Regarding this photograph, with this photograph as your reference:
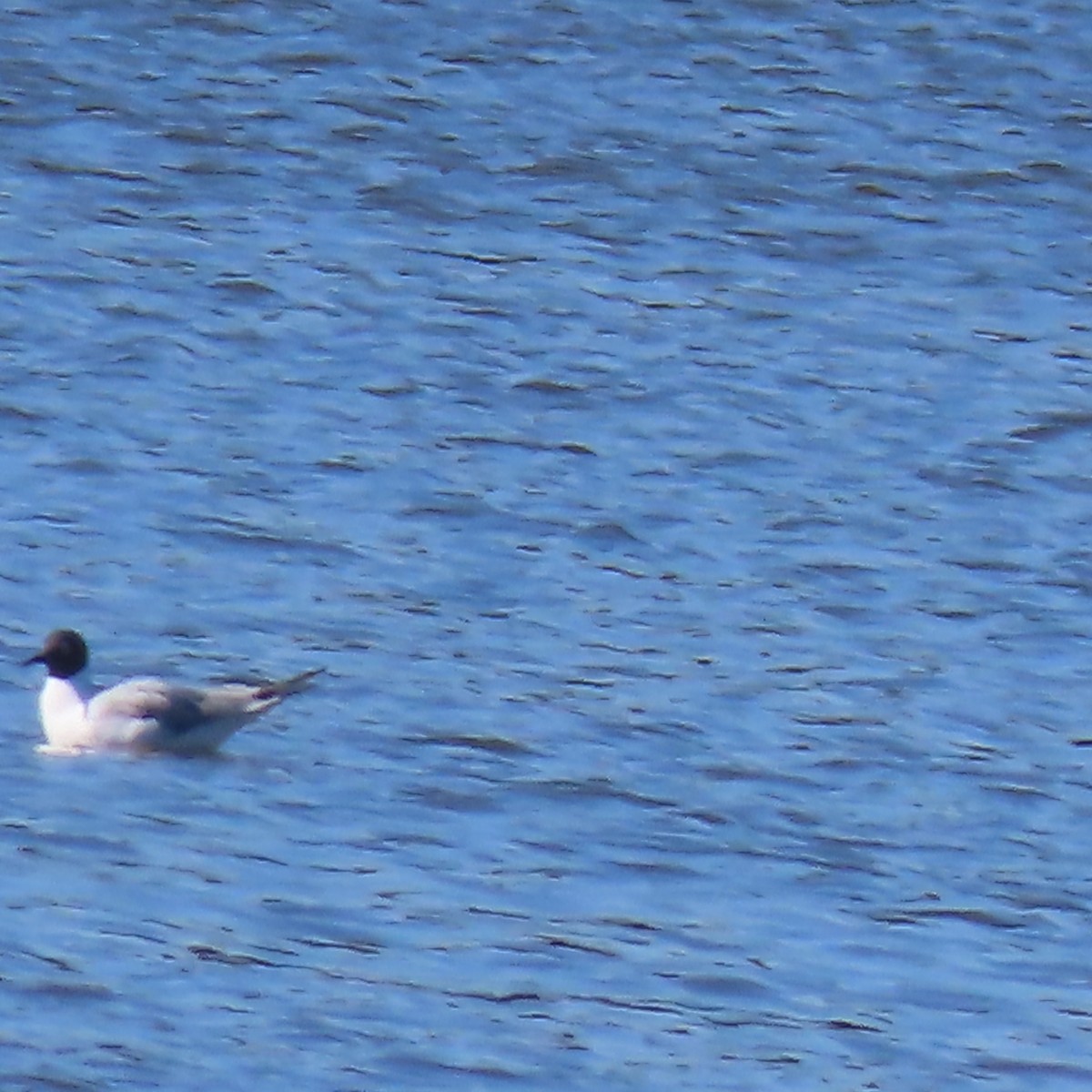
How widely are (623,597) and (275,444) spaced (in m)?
2.22

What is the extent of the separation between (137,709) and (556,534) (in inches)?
109

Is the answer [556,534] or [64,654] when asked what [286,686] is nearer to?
[64,654]

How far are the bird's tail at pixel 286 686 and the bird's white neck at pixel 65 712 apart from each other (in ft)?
2.11

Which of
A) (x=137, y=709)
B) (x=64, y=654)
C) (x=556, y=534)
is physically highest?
(x=64, y=654)

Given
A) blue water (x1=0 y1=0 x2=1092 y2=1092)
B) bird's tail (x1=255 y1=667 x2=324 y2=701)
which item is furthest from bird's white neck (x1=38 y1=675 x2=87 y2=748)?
bird's tail (x1=255 y1=667 x2=324 y2=701)

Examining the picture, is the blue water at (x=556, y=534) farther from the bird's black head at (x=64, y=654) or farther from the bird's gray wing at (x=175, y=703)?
the bird's black head at (x=64, y=654)

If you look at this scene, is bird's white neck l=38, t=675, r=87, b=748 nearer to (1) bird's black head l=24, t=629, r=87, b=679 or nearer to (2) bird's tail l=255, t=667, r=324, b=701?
(1) bird's black head l=24, t=629, r=87, b=679

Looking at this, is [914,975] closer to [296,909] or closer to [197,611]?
[296,909]

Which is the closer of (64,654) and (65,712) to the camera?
(65,712)

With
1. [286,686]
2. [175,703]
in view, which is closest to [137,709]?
[175,703]

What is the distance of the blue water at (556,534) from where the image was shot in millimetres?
10359

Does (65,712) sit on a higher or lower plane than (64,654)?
lower

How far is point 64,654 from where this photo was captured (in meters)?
12.7

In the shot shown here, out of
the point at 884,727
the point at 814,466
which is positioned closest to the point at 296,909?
the point at 884,727
